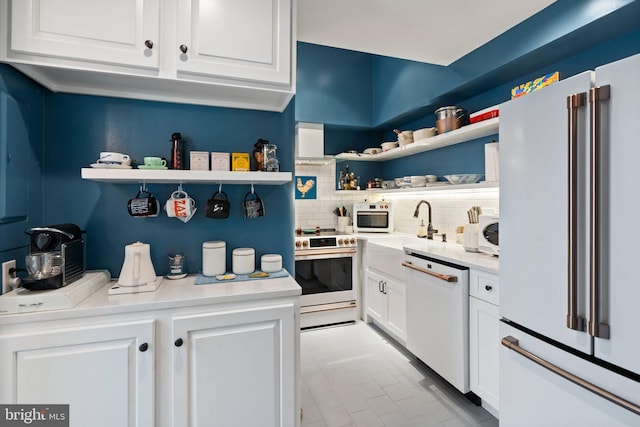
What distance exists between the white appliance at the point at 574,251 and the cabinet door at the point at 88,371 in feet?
5.33

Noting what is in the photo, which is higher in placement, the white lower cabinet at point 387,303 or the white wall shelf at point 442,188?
the white wall shelf at point 442,188

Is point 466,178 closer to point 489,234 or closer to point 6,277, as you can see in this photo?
point 489,234

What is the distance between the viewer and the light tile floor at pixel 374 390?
1.89 metres

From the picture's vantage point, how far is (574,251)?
1085 millimetres

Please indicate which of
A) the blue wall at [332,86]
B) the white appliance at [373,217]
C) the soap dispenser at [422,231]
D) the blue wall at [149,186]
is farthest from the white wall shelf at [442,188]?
the blue wall at [149,186]

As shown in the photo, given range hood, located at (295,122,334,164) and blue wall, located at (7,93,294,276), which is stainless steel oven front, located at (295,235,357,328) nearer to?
range hood, located at (295,122,334,164)

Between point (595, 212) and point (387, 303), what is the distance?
6.95ft

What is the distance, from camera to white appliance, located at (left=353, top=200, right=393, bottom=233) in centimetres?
364

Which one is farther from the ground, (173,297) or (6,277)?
(6,277)

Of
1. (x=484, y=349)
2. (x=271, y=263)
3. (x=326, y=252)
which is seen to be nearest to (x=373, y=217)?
(x=326, y=252)

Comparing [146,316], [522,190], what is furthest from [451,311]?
[146,316]

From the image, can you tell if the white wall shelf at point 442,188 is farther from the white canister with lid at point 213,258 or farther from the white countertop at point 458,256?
the white canister with lid at point 213,258

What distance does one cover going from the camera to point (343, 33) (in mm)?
2025

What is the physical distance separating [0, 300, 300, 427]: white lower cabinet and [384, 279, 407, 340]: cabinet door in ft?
4.87
